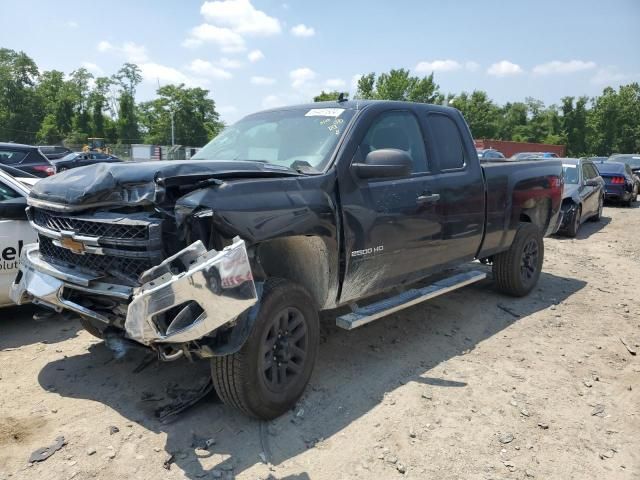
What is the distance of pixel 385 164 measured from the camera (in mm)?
3559

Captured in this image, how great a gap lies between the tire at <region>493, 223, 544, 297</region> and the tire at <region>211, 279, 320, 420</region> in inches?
130

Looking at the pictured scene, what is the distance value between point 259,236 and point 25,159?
9935mm

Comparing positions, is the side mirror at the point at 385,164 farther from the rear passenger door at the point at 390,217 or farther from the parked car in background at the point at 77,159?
the parked car in background at the point at 77,159

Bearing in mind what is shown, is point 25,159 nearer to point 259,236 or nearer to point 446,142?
point 446,142

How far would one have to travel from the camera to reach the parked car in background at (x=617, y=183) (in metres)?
16.1

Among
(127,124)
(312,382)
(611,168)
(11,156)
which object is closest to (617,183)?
(611,168)

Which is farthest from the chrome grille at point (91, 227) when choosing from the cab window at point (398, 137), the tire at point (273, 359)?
the cab window at point (398, 137)

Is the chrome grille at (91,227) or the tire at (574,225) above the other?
the chrome grille at (91,227)

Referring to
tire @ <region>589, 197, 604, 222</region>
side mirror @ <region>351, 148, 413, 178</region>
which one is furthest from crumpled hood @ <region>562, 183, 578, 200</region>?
side mirror @ <region>351, 148, 413, 178</region>

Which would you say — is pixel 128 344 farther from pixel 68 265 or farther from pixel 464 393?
pixel 464 393

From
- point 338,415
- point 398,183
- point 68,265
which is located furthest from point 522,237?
point 68,265

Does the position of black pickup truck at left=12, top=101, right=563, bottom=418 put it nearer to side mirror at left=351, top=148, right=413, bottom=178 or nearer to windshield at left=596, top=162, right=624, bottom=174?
side mirror at left=351, top=148, right=413, bottom=178

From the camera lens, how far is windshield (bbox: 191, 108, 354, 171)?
378 centimetres

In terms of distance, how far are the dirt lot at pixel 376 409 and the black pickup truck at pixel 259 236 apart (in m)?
0.37
